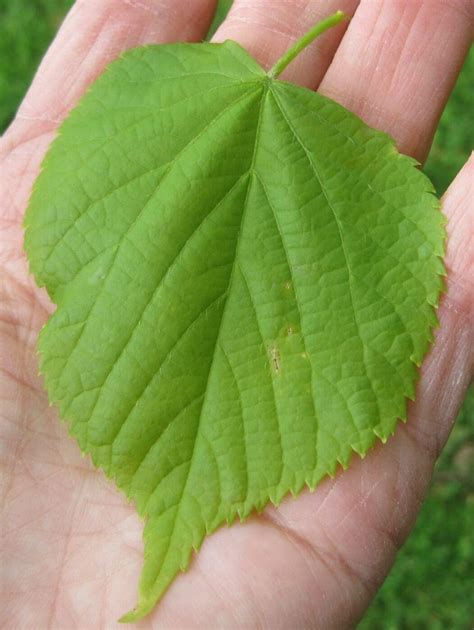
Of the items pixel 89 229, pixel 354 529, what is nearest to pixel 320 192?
pixel 89 229

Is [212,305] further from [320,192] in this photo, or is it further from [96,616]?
[96,616]

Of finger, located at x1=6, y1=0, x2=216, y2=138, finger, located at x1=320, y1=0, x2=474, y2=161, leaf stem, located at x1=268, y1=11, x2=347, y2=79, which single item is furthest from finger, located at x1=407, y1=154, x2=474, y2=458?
finger, located at x1=6, y1=0, x2=216, y2=138

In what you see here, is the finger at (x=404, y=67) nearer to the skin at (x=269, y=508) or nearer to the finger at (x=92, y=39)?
the skin at (x=269, y=508)

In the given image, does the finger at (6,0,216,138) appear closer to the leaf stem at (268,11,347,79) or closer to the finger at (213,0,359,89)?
the finger at (213,0,359,89)

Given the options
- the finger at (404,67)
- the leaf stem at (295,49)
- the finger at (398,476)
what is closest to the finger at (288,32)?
the finger at (404,67)

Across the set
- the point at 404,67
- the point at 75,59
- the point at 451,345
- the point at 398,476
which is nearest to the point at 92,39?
the point at 75,59

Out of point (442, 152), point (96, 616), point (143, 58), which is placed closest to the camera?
point (96, 616)
